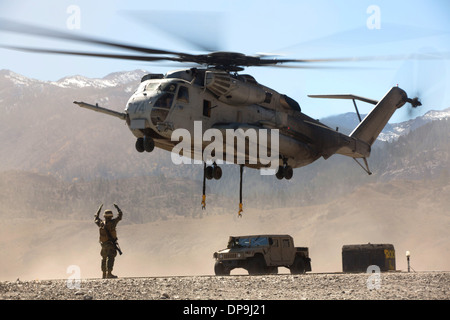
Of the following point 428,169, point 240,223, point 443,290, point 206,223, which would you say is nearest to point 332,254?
point 240,223

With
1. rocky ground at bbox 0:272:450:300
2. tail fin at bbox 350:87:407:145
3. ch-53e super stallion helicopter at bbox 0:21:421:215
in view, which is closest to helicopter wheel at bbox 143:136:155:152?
ch-53e super stallion helicopter at bbox 0:21:421:215

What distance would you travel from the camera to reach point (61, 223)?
110 metres

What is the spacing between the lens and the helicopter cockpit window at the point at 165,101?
20.8m

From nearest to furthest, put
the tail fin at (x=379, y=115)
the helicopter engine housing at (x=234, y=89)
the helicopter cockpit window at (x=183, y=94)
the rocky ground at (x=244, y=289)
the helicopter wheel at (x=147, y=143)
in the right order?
the rocky ground at (x=244, y=289) < the helicopter wheel at (x=147, y=143) < the helicopter cockpit window at (x=183, y=94) < the helicopter engine housing at (x=234, y=89) < the tail fin at (x=379, y=115)

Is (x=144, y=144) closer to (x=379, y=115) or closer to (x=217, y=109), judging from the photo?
(x=217, y=109)

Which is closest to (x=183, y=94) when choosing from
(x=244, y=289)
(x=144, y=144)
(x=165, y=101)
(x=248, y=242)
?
(x=165, y=101)

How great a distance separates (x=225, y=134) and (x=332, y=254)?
5968 cm

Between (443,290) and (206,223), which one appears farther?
(206,223)

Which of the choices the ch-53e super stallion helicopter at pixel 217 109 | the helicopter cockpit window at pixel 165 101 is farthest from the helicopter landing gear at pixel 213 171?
the helicopter cockpit window at pixel 165 101

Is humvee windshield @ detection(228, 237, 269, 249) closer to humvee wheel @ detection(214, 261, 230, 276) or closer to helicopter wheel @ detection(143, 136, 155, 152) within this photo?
humvee wheel @ detection(214, 261, 230, 276)

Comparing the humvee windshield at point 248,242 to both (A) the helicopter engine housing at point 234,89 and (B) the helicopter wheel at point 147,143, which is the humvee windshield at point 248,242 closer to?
(B) the helicopter wheel at point 147,143

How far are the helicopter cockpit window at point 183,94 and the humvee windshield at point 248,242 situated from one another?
5159mm

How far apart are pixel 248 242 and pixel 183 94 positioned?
5516 mm
